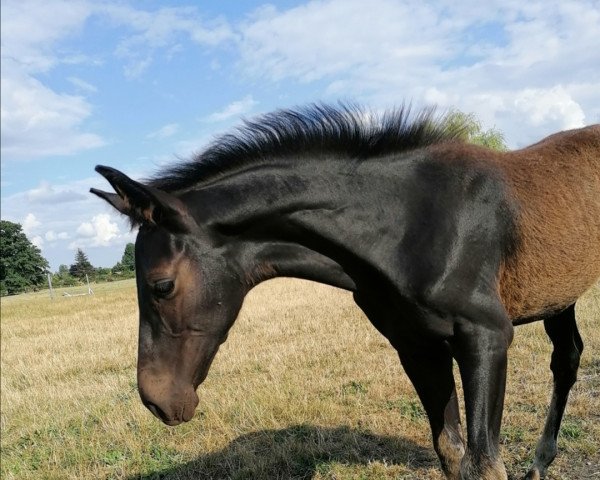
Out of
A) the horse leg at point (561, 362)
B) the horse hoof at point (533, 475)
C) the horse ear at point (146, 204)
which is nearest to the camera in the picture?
the horse ear at point (146, 204)

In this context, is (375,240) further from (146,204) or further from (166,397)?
(166,397)

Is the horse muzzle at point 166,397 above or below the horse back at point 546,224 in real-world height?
below

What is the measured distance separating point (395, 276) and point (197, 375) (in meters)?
1.23

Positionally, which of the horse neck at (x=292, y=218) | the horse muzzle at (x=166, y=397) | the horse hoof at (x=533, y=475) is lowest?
the horse hoof at (x=533, y=475)

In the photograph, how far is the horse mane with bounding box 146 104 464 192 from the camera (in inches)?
124

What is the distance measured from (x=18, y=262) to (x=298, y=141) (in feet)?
313

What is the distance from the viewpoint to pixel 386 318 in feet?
10.4

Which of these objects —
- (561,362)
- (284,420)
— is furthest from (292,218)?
(284,420)

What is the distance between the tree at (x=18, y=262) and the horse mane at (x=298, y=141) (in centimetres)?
8708

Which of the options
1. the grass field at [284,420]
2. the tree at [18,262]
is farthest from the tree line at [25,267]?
the grass field at [284,420]

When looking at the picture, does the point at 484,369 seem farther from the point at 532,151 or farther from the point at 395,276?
the point at 532,151

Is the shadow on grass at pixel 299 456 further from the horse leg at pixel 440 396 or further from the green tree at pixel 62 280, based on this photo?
the green tree at pixel 62 280

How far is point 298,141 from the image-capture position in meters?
3.19

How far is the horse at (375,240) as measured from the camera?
2.83 meters
